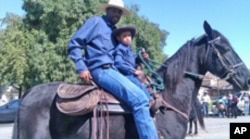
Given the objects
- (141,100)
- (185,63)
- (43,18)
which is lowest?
(141,100)

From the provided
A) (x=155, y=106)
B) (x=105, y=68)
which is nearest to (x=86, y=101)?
(x=105, y=68)

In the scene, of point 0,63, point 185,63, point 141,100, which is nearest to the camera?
point 141,100

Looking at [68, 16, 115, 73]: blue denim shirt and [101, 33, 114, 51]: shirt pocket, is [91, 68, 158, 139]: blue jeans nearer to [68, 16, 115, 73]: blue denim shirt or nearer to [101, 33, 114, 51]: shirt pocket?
[68, 16, 115, 73]: blue denim shirt

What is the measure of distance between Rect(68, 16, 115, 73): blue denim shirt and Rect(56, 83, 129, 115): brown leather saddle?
0.31m

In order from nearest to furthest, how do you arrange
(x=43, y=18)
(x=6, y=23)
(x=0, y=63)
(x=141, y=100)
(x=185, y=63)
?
(x=141, y=100), (x=185, y=63), (x=43, y=18), (x=0, y=63), (x=6, y=23)

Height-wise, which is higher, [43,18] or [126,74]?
[43,18]

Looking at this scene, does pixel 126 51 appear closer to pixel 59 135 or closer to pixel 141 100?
pixel 141 100

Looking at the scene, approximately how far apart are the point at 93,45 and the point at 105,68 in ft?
1.09

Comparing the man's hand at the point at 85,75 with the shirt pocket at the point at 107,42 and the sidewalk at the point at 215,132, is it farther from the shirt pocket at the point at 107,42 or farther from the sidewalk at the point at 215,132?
the sidewalk at the point at 215,132

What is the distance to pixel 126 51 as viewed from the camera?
216 inches

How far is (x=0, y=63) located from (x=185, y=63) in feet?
118

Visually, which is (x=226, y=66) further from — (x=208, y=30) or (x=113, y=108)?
(x=113, y=108)

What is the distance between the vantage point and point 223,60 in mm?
5906

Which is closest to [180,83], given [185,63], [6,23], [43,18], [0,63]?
[185,63]
